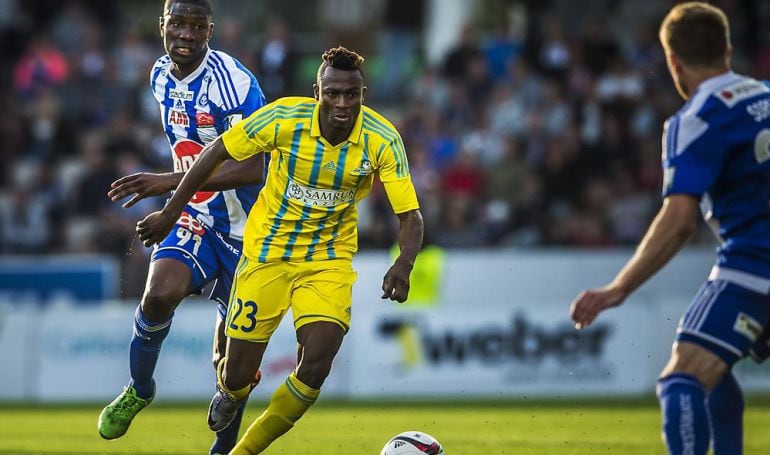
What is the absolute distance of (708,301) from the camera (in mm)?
5789

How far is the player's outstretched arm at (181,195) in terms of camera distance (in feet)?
24.4

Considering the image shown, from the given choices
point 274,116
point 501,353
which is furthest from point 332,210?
point 501,353

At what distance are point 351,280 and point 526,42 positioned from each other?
41.1 ft

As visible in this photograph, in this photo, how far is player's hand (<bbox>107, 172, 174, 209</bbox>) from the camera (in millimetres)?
7578

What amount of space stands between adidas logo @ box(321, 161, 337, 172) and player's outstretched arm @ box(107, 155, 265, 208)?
39cm

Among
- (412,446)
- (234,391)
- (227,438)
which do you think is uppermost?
(234,391)

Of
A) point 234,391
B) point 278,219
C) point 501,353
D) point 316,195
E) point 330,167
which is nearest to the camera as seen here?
point 330,167

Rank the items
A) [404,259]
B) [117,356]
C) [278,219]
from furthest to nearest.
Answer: [117,356] → [278,219] → [404,259]

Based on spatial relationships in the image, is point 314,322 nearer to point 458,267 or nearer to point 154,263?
point 154,263

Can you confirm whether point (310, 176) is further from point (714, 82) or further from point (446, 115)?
point (446, 115)

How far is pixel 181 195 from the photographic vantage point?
754 centimetres

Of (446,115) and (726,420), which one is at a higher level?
(726,420)

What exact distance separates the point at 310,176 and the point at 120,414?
2.19 metres

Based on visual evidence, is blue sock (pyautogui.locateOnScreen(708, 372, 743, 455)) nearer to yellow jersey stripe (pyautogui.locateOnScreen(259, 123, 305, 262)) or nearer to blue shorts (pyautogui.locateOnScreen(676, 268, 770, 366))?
blue shorts (pyautogui.locateOnScreen(676, 268, 770, 366))
